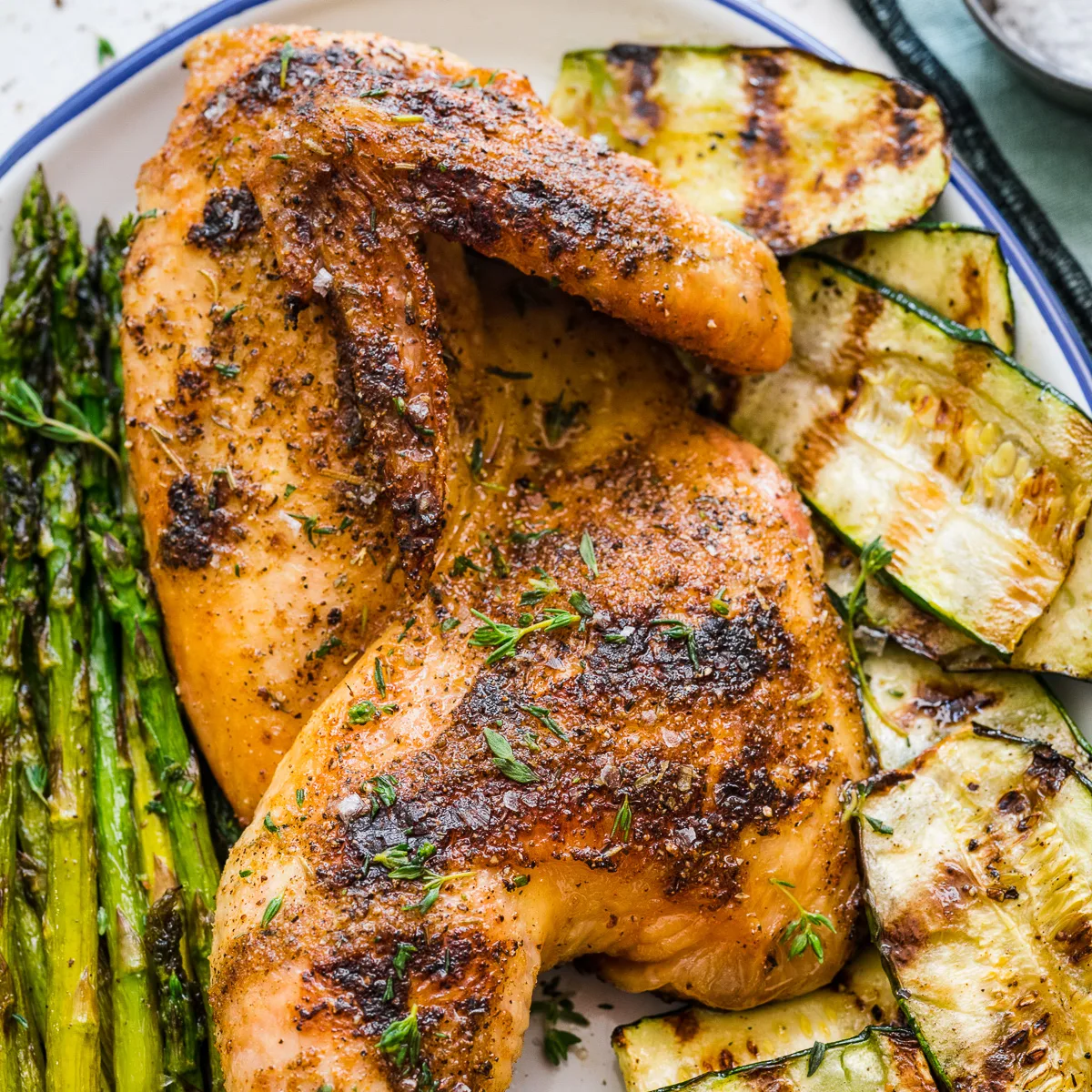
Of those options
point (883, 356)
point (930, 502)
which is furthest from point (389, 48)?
point (930, 502)

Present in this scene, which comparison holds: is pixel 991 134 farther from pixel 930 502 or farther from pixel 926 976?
pixel 926 976

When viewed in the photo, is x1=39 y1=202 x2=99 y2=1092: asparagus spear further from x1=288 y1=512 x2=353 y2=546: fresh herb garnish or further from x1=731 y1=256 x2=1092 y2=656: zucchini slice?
x1=731 y1=256 x2=1092 y2=656: zucchini slice

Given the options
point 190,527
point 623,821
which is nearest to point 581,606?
point 623,821

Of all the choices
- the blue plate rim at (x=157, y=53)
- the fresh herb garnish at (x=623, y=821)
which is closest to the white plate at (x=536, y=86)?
the blue plate rim at (x=157, y=53)

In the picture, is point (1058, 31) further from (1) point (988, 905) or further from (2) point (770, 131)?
(1) point (988, 905)

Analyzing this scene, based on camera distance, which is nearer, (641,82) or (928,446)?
(928,446)

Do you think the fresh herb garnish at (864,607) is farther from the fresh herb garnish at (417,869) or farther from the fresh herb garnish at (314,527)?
the fresh herb garnish at (314,527)
